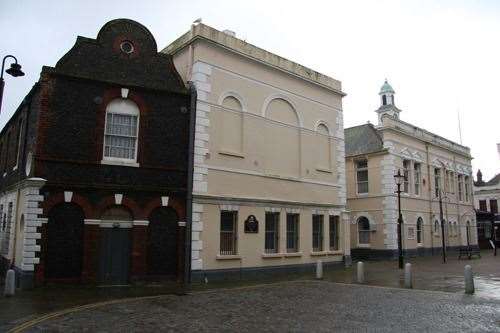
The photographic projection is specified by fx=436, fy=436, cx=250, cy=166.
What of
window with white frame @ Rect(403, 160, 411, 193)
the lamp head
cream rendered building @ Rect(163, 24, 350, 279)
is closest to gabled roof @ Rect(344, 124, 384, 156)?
window with white frame @ Rect(403, 160, 411, 193)

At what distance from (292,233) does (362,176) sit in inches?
550

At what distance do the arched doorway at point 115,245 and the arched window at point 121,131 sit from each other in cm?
211

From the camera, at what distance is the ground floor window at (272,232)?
2109cm

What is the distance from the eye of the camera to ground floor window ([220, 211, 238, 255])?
19250mm

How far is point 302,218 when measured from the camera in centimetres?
2242

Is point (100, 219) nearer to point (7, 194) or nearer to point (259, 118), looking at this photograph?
point (7, 194)

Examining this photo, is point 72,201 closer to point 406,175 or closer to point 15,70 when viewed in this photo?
point 15,70

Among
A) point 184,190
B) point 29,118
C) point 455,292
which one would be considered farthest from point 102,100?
point 455,292

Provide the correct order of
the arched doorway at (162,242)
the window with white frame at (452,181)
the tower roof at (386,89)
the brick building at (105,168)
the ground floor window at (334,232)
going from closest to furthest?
the brick building at (105,168), the arched doorway at (162,242), the ground floor window at (334,232), the window with white frame at (452,181), the tower roof at (386,89)

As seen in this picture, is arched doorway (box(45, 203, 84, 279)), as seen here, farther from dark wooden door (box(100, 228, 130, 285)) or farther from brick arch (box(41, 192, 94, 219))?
dark wooden door (box(100, 228, 130, 285))

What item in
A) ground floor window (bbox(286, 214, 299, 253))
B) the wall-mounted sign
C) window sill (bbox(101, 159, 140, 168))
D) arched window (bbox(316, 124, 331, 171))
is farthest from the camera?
the wall-mounted sign

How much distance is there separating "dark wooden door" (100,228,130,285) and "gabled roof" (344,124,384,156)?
22.1m

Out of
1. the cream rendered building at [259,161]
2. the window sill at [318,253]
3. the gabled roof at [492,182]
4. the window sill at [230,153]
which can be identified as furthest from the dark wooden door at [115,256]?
the gabled roof at [492,182]

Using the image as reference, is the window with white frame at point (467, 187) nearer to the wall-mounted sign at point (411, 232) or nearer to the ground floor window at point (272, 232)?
the wall-mounted sign at point (411, 232)
